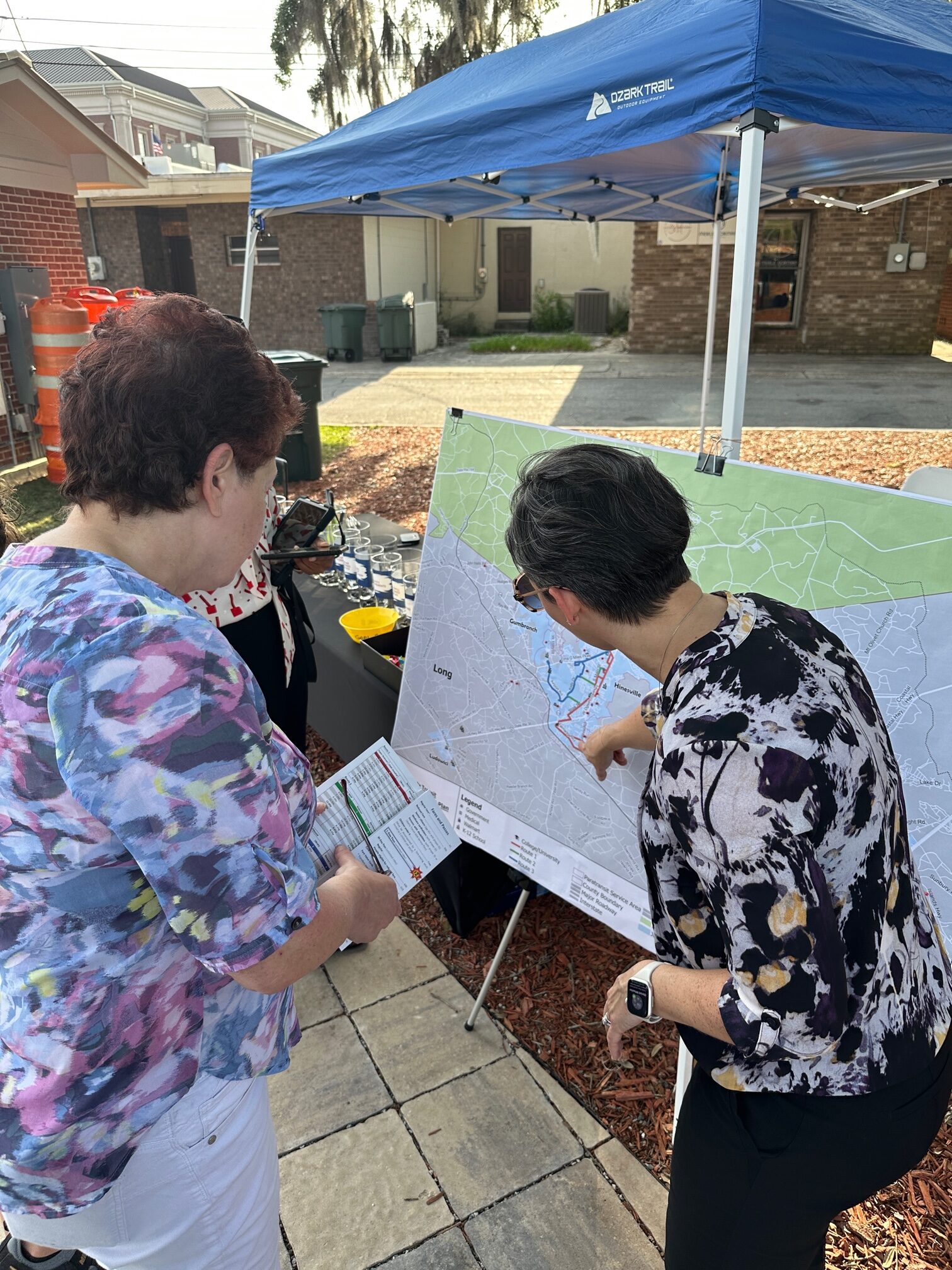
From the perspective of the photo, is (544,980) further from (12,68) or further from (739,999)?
(12,68)

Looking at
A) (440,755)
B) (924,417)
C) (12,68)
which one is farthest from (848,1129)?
(924,417)

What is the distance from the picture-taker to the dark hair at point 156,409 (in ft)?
3.31

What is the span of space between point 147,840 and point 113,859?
4.2 inches

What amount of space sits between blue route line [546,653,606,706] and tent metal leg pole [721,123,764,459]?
28.2 inches

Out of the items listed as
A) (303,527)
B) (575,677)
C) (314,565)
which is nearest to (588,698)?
(575,677)

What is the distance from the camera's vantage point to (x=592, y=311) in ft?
74.4

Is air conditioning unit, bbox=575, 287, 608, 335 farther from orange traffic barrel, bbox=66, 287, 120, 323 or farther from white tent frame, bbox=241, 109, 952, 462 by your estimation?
white tent frame, bbox=241, 109, 952, 462

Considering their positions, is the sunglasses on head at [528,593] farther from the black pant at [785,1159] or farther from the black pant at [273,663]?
the black pant at [273,663]

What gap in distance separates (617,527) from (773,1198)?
1.03 m

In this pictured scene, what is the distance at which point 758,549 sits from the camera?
1875mm

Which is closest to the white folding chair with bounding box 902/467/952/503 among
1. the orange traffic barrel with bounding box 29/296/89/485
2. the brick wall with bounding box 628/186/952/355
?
the orange traffic barrel with bounding box 29/296/89/485

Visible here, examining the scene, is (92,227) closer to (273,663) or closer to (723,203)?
(723,203)

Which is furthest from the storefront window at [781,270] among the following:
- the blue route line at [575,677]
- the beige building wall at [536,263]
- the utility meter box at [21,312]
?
the blue route line at [575,677]

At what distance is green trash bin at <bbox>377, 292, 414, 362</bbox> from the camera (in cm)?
1820
